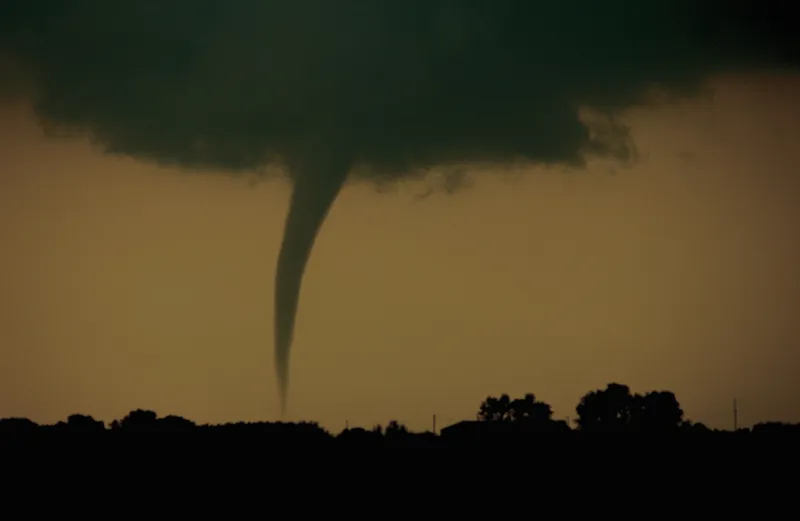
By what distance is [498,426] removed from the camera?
468ft

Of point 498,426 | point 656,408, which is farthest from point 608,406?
point 498,426

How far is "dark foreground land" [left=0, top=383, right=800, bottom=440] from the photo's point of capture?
370ft

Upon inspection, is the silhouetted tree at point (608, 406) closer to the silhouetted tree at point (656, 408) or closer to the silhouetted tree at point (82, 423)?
the silhouetted tree at point (656, 408)

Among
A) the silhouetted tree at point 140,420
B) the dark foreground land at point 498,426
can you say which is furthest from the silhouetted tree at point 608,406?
the silhouetted tree at point 140,420

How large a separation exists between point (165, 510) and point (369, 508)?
358 inches

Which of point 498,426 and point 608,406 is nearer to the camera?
point 498,426

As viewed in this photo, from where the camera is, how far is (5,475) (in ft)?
277

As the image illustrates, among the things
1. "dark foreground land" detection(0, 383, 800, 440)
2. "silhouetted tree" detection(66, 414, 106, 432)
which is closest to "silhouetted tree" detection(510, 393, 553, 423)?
"dark foreground land" detection(0, 383, 800, 440)

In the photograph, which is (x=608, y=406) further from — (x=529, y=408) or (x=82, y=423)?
(x=82, y=423)

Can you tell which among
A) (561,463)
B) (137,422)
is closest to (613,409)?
(137,422)

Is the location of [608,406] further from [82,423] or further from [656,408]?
[82,423]

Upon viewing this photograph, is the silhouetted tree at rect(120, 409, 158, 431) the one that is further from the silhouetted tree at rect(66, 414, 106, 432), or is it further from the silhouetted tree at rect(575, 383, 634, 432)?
the silhouetted tree at rect(575, 383, 634, 432)

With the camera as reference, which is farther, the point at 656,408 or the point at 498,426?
the point at 656,408

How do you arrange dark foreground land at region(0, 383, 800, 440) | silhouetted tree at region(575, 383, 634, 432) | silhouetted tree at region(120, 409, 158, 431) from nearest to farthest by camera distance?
1. dark foreground land at region(0, 383, 800, 440)
2. silhouetted tree at region(120, 409, 158, 431)
3. silhouetted tree at region(575, 383, 634, 432)
